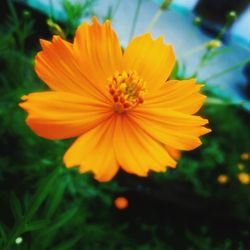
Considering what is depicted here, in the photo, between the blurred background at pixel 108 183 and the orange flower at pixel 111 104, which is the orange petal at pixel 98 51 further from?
the blurred background at pixel 108 183

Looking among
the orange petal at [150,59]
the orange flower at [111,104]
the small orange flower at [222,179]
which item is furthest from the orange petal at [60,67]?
the small orange flower at [222,179]

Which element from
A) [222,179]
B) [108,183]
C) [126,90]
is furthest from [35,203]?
[222,179]

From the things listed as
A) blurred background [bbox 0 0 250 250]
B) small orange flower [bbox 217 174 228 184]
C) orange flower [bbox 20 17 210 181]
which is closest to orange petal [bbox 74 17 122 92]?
orange flower [bbox 20 17 210 181]

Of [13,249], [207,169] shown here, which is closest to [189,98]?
[13,249]

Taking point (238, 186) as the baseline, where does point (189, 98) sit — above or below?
above

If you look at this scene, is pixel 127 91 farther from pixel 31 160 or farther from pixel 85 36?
pixel 31 160

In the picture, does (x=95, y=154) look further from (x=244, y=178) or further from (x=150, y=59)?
(x=244, y=178)

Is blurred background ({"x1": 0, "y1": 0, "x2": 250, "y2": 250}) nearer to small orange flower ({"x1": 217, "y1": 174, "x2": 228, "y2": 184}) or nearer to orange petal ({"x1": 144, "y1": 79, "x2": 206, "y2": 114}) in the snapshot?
small orange flower ({"x1": 217, "y1": 174, "x2": 228, "y2": 184})
